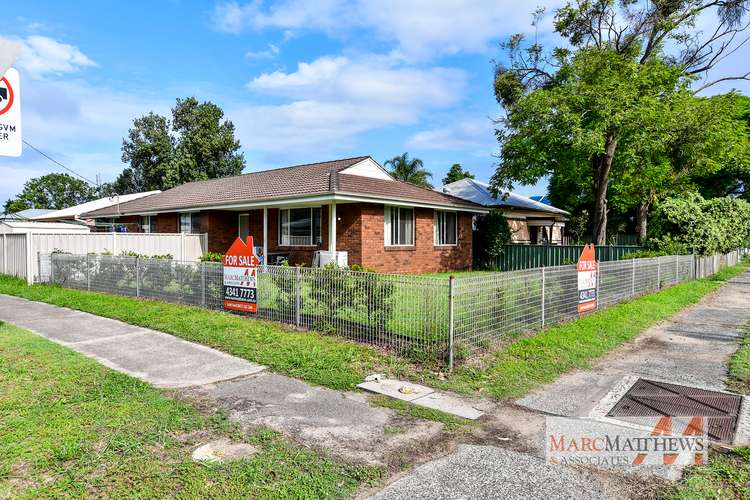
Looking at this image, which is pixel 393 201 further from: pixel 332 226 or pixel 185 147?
pixel 185 147

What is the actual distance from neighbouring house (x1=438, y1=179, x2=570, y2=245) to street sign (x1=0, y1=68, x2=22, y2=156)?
801 inches

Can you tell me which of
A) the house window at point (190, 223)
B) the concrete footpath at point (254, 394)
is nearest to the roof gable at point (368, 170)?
the house window at point (190, 223)

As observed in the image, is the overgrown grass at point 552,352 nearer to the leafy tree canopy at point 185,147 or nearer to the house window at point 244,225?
the house window at point 244,225

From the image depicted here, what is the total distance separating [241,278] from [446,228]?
1198 cm

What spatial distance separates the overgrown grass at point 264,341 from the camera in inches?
243

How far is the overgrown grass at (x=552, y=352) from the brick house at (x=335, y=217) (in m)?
7.93

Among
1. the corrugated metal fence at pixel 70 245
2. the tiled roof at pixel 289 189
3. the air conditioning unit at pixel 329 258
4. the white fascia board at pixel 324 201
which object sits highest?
the tiled roof at pixel 289 189

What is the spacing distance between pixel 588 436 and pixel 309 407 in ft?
8.71

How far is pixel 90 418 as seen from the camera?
4.45 m

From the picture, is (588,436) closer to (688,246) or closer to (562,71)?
(688,246)

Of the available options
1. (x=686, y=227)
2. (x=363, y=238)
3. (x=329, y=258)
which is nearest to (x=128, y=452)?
(x=329, y=258)

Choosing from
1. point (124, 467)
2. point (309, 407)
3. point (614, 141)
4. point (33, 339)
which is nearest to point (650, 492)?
point (309, 407)

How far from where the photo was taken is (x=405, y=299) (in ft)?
22.9

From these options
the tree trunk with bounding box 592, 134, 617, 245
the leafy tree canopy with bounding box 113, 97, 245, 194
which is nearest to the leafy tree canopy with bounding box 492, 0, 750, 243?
the tree trunk with bounding box 592, 134, 617, 245
